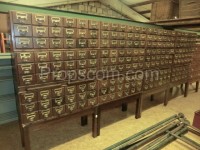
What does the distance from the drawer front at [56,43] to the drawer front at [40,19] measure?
0.15m

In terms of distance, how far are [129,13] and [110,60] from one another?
4132mm

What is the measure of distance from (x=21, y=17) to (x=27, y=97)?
2.18 ft

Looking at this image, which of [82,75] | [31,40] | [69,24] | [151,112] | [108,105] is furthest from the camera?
[151,112]

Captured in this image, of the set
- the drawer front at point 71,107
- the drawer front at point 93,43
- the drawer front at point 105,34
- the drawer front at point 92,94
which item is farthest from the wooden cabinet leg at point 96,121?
the drawer front at point 105,34

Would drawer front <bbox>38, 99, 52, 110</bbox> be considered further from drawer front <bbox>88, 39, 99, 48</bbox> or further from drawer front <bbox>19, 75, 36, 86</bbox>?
drawer front <bbox>88, 39, 99, 48</bbox>

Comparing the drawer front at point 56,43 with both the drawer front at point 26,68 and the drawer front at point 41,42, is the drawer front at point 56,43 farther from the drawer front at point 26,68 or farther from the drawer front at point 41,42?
the drawer front at point 26,68

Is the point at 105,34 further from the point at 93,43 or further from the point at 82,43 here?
the point at 82,43

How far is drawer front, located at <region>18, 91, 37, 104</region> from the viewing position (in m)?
1.36

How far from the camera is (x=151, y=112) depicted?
2744mm

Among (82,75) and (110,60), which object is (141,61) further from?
(82,75)

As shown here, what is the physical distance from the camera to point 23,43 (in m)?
1.29

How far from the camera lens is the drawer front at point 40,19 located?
131 cm

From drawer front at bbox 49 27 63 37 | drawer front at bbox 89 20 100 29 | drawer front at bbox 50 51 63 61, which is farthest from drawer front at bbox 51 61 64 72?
drawer front at bbox 89 20 100 29

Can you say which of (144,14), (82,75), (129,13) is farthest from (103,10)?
(82,75)
